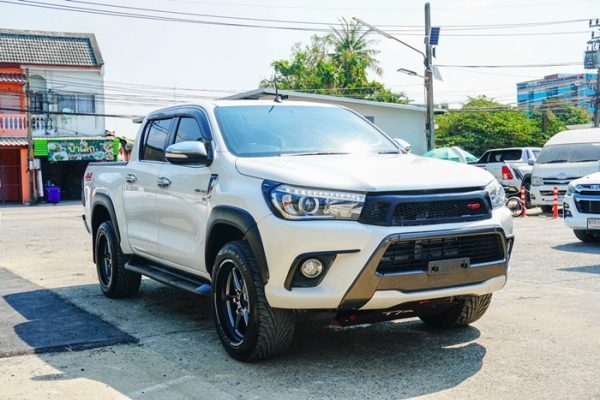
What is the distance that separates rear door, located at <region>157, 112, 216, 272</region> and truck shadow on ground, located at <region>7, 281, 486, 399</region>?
0.64 m

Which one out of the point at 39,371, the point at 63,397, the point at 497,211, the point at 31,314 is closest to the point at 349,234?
the point at 497,211

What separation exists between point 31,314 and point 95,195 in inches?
65.3

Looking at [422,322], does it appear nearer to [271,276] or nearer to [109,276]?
[271,276]

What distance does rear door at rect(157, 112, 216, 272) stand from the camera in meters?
5.84

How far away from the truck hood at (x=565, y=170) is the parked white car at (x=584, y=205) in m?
6.36

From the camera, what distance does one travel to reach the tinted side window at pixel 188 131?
6.31 meters

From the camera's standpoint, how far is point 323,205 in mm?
4781

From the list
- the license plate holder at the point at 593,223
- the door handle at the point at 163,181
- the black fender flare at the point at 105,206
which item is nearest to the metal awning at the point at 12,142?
the black fender flare at the point at 105,206

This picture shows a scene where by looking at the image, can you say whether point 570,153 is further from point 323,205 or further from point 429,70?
point 323,205

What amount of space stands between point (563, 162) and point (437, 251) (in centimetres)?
1493

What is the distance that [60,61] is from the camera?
42.2 meters

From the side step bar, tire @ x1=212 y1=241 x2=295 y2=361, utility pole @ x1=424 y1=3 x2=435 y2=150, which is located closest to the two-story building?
utility pole @ x1=424 y1=3 x2=435 y2=150

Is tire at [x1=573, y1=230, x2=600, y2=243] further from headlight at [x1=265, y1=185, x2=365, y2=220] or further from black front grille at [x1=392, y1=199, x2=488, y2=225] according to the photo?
headlight at [x1=265, y1=185, x2=365, y2=220]

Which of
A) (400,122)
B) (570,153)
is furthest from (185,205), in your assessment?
(400,122)
